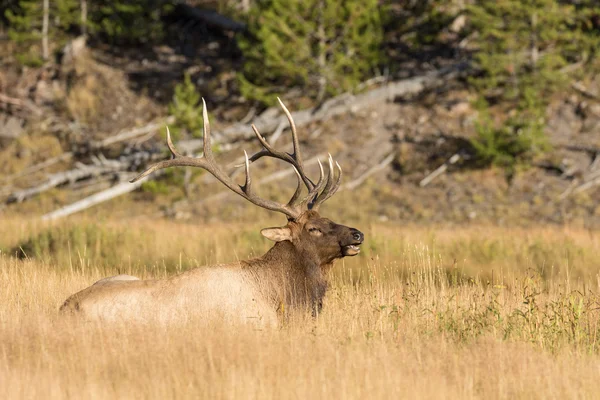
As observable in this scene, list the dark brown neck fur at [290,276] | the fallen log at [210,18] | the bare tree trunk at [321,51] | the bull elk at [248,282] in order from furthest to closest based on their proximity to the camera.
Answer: the fallen log at [210,18]
the bare tree trunk at [321,51]
the dark brown neck fur at [290,276]
the bull elk at [248,282]

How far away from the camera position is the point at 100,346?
598cm

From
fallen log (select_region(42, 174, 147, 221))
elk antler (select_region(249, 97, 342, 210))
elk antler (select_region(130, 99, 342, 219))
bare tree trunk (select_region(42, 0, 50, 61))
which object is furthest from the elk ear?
bare tree trunk (select_region(42, 0, 50, 61))

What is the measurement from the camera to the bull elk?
6.87 m

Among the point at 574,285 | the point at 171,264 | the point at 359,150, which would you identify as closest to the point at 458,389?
the point at 574,285

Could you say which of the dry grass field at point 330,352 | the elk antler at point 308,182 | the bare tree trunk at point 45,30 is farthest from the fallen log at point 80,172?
the elk antler at point 308,182

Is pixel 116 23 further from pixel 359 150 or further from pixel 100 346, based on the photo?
pixel 100 346

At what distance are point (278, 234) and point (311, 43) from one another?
20779 millimetres

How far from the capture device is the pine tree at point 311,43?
26.3 m

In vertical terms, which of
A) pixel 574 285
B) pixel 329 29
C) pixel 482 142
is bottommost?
pixel 574 285

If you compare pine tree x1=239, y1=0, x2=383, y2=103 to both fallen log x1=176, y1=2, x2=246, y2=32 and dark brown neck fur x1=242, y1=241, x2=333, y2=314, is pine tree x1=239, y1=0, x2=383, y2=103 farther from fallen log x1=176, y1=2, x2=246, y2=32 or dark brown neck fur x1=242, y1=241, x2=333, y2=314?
dark brown neck fur x1=242, y1=241, x2=333, y2=314

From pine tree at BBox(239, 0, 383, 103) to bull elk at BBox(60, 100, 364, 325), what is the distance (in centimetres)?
1831

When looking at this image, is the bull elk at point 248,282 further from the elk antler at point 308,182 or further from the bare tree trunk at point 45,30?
the bare tree trunk at point 45,30

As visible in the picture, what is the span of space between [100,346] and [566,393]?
306cm

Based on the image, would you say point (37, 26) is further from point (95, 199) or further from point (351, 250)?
point (351, 250)
